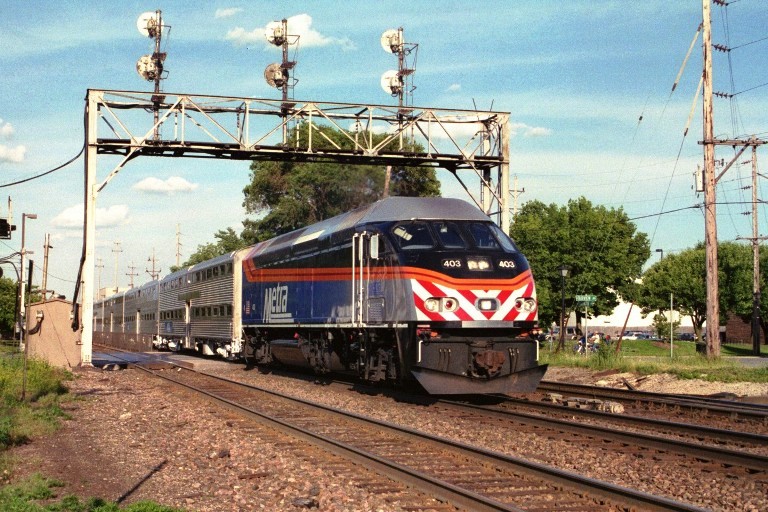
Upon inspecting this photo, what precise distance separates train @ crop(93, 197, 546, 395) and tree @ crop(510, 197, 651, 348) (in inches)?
1705

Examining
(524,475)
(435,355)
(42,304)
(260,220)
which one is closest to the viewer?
(524,475)

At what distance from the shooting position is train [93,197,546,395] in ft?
47.8

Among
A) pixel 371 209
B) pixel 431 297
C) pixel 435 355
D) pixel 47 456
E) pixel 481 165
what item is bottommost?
pixel 47 456

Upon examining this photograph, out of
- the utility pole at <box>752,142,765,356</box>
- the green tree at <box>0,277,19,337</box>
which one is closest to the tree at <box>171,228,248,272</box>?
the green tree at <box>0,277,19,337</box>

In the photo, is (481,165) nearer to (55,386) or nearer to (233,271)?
(233,271)

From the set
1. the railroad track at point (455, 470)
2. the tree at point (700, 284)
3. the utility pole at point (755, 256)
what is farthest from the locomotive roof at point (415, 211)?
the tree at point (700, 284)

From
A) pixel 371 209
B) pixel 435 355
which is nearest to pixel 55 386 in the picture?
pixel 371 209

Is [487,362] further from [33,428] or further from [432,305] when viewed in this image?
[33,428]

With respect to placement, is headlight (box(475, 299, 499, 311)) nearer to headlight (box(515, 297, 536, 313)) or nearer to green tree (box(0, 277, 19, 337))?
headlight (box(515, 297, 536, 313))

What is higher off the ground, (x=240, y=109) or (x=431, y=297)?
(x=240, y=109)

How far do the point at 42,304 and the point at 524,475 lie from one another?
22.8 metres

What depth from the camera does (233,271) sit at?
2745cm

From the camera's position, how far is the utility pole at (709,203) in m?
26.3

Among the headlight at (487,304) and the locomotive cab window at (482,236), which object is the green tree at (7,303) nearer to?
the locomotive cab window at (482,236)
